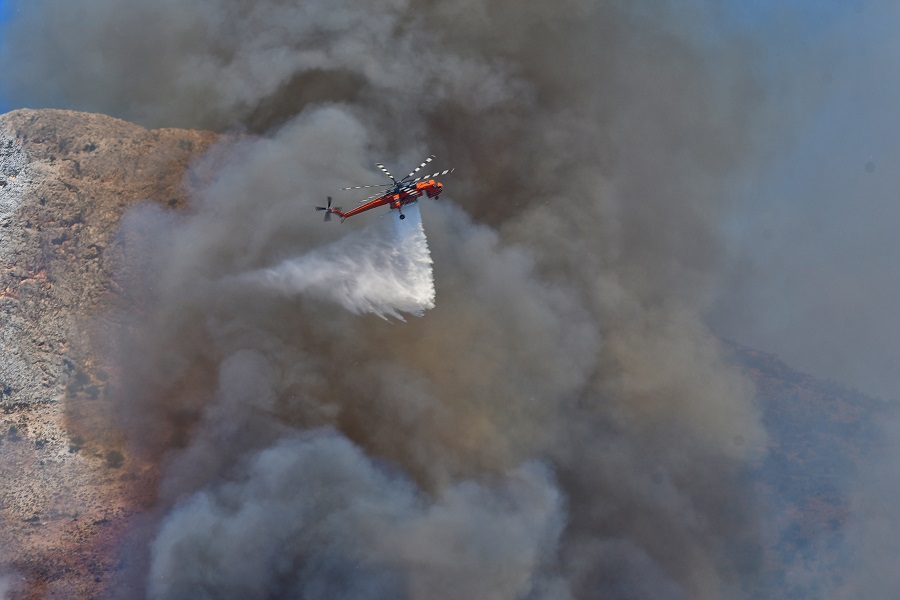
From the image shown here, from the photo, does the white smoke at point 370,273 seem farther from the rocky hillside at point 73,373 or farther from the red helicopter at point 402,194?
the rocky hillside at point 73,373

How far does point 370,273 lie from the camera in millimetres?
43500

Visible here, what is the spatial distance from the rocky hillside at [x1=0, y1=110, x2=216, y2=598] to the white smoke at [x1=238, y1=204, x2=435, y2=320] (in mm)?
8851

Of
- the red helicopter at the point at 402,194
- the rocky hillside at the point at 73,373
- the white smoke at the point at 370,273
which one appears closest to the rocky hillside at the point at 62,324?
the rocky hillside at the point at 73,373

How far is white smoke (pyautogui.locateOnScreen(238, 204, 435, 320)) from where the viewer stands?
141 ft

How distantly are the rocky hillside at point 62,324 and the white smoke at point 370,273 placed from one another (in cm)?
885

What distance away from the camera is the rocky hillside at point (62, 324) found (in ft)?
138

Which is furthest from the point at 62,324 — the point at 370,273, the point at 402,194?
the point at 402,194

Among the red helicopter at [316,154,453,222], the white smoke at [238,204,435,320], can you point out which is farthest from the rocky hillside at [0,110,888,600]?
the red helicopter at [316,154,453,222]

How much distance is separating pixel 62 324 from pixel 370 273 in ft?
59.2

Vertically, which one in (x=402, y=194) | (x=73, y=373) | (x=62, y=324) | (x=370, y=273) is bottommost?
(x=73, y=373)

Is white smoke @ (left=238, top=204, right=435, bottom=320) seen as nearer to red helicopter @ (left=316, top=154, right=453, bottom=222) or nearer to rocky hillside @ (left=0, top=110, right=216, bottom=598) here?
red helicopter @ (left=316, top=154, right=453, bottom=222)

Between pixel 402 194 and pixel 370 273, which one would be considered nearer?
pixel 402 194

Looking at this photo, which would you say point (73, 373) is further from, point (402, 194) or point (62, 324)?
point (402, 194)

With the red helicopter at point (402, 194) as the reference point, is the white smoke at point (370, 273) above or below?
below
